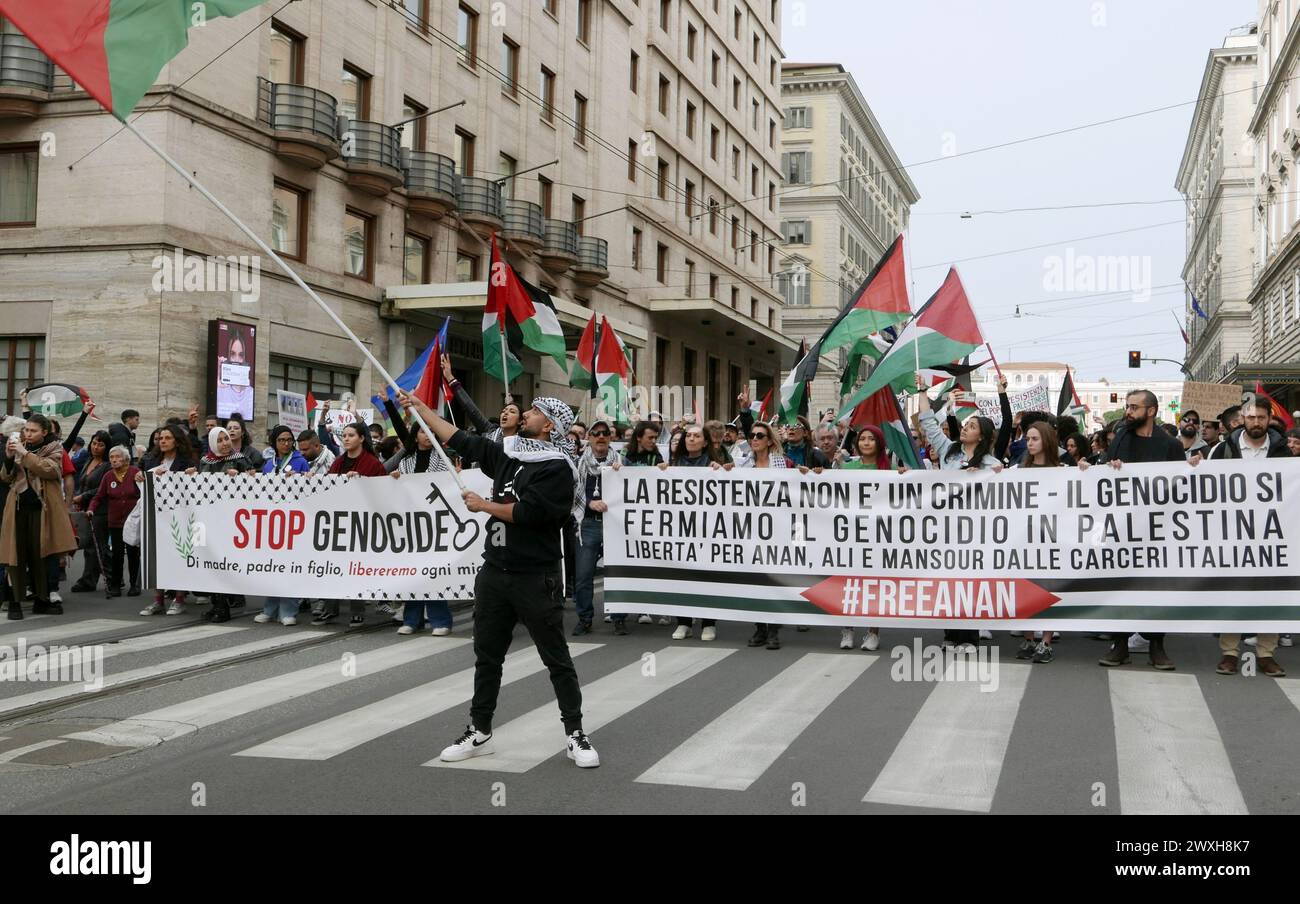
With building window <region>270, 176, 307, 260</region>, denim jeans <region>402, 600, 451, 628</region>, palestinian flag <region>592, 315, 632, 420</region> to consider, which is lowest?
denim jeans <region>402, 600, 451, 628</region>

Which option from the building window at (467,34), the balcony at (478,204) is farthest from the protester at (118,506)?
the building window at (467,34)

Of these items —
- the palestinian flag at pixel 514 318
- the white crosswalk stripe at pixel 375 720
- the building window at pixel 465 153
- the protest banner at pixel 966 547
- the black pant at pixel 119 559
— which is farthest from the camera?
the building window at pixel 465 153

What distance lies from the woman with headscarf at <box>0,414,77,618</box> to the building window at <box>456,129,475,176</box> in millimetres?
20615

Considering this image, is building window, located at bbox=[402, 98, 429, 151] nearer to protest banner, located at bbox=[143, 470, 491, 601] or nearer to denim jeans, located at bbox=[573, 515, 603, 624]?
protest banner, located at bbox=[143, 470, 491, 601]

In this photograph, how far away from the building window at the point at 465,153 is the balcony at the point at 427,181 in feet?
7.28

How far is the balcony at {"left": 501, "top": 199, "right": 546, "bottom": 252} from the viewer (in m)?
32.1

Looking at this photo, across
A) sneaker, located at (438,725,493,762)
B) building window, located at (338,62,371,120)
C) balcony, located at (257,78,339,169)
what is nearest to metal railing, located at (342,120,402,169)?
building window, located at (338,62,371,120)

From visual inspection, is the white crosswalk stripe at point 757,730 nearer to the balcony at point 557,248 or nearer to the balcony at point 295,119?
the balcony at point 295,119

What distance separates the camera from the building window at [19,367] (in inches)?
857

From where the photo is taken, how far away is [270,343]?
2312 cm

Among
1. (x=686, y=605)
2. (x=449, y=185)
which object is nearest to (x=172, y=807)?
(x=686, y=605)

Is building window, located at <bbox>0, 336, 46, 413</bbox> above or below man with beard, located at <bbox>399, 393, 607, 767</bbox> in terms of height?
above

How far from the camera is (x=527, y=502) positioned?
5.73 metres

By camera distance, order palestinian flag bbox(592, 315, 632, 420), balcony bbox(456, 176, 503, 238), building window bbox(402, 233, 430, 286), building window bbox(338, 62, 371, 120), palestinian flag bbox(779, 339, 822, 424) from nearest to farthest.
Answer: palestinian flag bbox(779, 339, 822, 424) → palestinian flag bbox(592, 315, 632, 420) → building window bbox(338, 62, 371, 120) → building window bbox(402, 233, 430, 286) → balcony bbox(456, 176, 503, 238)
